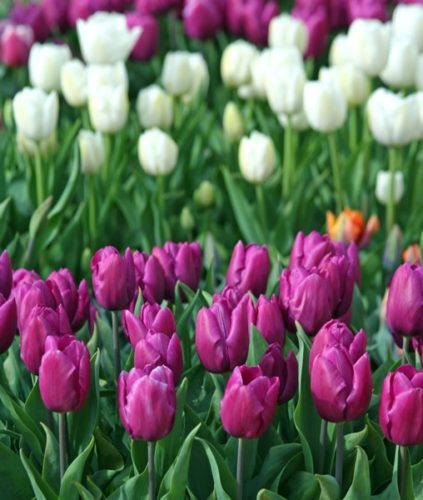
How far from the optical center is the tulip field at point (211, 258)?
5.31 ft

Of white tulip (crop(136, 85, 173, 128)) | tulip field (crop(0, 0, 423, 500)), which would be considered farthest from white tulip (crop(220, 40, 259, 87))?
white tulip (crop(136, 85, 173, 128))

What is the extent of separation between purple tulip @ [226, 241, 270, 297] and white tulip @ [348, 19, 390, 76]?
1.33 meters

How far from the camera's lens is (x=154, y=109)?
10.6ft

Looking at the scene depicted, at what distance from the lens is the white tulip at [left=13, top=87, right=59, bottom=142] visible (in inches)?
113

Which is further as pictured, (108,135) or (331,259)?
(108,135)

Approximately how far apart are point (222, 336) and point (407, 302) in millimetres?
307

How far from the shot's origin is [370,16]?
405 centimetres

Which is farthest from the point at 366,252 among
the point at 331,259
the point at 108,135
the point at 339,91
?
the point at 331,259

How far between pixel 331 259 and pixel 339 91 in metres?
1.29

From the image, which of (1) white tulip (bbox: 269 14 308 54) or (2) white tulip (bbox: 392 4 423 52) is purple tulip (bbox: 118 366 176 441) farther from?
(1) white tulip (bbox: 269 14 308 54)

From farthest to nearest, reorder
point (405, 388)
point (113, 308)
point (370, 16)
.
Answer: point (370, 16) → point (113, 308) → point (405, 388)

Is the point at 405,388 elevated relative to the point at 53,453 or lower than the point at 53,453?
elevated

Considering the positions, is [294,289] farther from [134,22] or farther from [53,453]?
[134,22]

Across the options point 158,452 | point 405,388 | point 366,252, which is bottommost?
point 366,252
